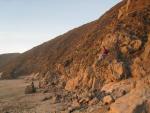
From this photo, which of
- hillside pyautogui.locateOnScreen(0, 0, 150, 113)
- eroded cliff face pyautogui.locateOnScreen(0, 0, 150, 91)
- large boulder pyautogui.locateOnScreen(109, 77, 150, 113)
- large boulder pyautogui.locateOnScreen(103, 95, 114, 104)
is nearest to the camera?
large boulder pyautogui.locateOnScreen(109, 77, 150, 113)

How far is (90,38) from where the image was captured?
46.3 metres

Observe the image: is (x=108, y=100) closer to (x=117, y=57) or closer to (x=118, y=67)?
(x=118, y=67)

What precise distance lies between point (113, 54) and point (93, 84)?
3.01 m

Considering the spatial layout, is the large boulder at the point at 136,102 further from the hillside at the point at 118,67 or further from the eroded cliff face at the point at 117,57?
the eroded cliff face at the point at 117,57

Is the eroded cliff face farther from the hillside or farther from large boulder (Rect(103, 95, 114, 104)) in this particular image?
large boulder (Rect(103, 95, 114, 104))

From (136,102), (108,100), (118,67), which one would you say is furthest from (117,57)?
(136,102)

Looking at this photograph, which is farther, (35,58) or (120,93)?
(35,58)

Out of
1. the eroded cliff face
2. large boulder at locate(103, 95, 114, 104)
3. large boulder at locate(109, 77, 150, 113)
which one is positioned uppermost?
the eroded cliff face

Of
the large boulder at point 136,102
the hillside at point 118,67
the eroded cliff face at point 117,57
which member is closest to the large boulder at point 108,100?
the hillside at point 118,67

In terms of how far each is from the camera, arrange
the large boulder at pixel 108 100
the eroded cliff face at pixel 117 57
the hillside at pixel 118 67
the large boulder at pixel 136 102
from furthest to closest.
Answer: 1. the eroded cliff face at pixel 117 57
2. the large boulder at pixel 108 100
3. the hillside at pixel 118 67
4. the large boulder at pixel 136 102

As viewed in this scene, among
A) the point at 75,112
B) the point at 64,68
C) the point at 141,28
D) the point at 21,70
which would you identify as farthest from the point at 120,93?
the point at 21,70

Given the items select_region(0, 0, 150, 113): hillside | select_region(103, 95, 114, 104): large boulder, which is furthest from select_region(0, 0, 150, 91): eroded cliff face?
select_region(103, 95, 114, 104): large boulder

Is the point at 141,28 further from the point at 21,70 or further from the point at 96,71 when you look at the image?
the point at 21,70

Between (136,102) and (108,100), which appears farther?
(108,100)
